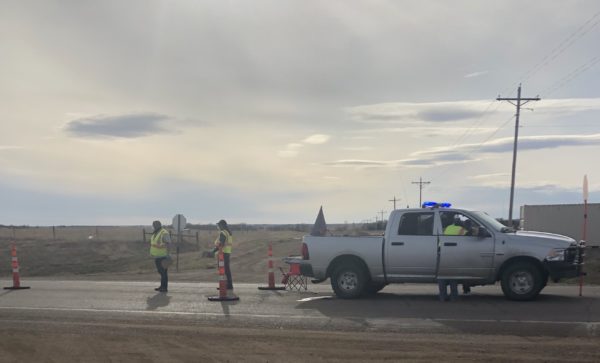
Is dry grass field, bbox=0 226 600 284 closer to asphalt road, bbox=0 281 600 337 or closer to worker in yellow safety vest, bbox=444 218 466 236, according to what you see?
asphalt road, bbox=0 281 600 337

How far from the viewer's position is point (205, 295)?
15.2m

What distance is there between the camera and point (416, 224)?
1409 cm

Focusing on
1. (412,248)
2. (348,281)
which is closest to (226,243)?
(348,281)

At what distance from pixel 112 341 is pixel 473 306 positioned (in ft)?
22.5

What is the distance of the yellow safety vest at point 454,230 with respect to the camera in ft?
45.0

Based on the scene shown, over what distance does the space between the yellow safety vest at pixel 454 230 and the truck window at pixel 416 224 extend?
13.2 inches

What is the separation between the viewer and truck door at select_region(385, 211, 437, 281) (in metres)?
13.8

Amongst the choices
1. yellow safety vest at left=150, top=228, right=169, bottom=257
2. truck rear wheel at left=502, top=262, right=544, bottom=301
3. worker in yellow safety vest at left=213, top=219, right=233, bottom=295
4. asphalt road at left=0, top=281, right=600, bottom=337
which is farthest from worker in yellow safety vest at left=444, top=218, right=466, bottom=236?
yellow safety vest at left=150, top=228, right=169, bottom=257

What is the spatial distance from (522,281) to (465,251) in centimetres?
124

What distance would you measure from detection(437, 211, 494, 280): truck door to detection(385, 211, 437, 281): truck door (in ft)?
0.70

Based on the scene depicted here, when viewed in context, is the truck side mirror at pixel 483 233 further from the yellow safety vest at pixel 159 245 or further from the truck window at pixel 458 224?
the yellow safety vest at pixel 159 245

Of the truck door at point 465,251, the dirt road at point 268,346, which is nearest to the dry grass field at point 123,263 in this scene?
the truck door at point 465,251

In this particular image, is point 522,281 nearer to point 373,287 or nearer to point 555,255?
point 555,255

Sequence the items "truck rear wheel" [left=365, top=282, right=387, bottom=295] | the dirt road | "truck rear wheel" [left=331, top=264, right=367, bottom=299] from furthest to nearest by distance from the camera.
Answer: "truck rear wheel" [left=365, top=282, right=387, bottom=295] < "truck rear wheel" [left=331, top=264, right=367, bottom=299] < the dirt road
